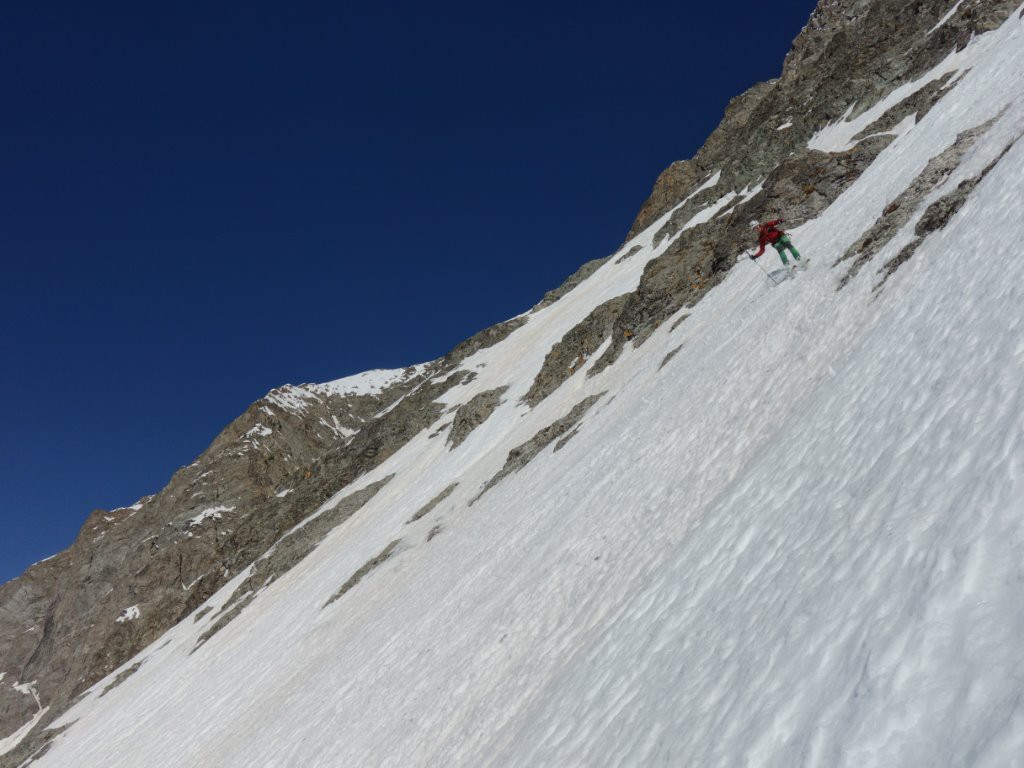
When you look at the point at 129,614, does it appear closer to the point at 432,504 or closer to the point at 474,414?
the point at 474,414

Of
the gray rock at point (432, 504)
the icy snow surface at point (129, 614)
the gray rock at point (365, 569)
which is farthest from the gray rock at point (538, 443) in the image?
the icy snow surface at point (129, 614)

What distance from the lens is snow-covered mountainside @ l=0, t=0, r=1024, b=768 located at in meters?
4.61

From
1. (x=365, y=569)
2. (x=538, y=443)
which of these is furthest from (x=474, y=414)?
(x=365, y=569)

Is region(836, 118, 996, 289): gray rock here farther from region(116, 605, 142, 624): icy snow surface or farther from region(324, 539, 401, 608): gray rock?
region(116, 605, 142, 624): icy snow surface

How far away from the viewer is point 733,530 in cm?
898

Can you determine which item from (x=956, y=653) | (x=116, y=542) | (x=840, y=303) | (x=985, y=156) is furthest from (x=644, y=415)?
(x=116, y=542)

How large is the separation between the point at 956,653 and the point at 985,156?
579 inches

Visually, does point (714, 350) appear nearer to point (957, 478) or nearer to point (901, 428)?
point (901, 428)

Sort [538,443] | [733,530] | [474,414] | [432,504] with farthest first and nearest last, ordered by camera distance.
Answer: [474,414]
[432,504]
[538,443]
[733,530]

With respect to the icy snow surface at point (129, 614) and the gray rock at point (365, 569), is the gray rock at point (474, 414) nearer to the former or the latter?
the gray rock at point (365, 569)

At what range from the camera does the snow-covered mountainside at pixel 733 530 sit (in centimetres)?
461

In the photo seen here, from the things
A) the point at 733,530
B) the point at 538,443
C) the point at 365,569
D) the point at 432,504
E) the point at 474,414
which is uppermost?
the point at 474,414

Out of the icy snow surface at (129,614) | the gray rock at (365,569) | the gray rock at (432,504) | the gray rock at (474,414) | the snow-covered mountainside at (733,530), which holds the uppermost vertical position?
the icy snow surface at (129,614)

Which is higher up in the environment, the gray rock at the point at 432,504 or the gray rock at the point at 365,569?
the gray rock at the point at 432,504
